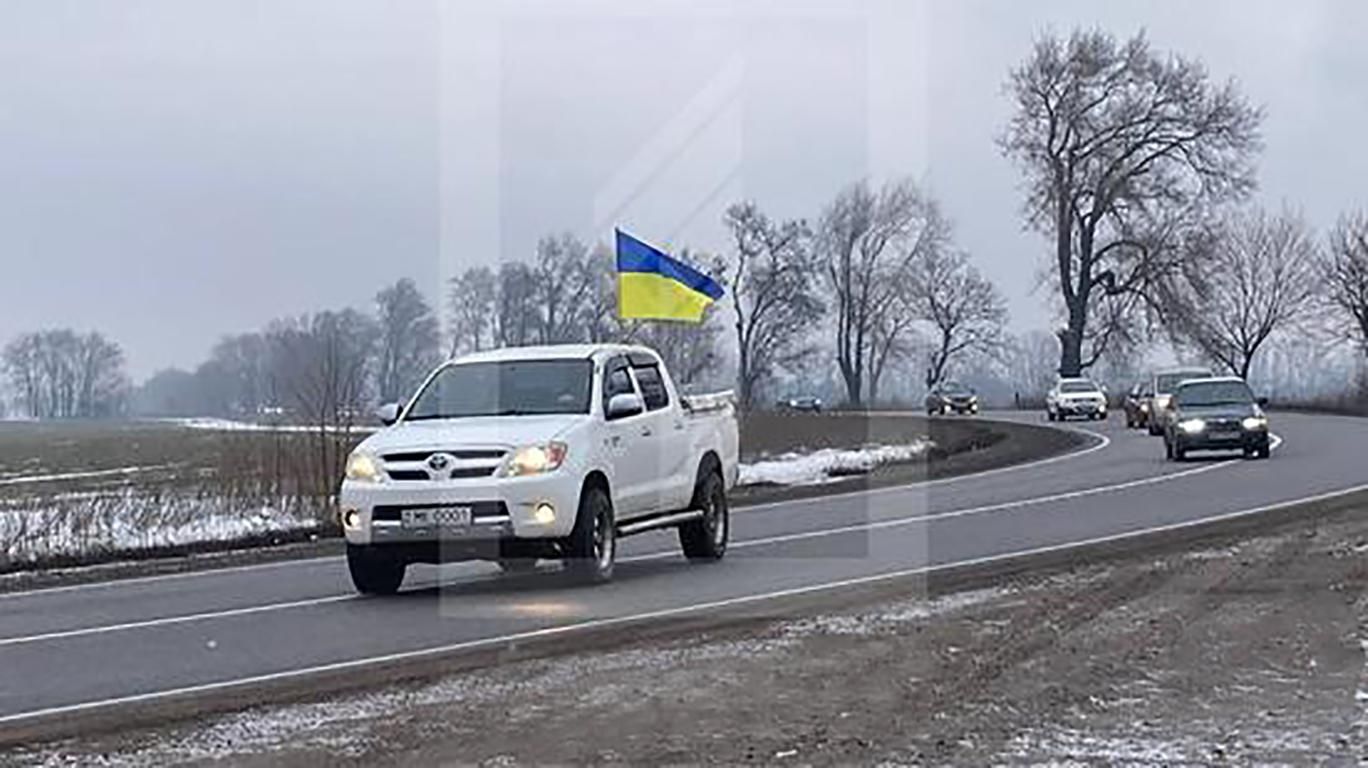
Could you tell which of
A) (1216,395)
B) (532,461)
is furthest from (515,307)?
(532,461)

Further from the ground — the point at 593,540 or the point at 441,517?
the point at 441,517

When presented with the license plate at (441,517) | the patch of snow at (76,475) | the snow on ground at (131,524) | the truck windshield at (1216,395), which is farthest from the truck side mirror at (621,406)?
the patch of snow at (76,475)

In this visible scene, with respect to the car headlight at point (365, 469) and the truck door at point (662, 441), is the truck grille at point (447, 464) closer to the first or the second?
the car headlight at point (365, 469)

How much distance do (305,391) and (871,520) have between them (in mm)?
8454

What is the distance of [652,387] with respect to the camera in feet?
55.8

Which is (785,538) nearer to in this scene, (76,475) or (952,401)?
(76,475)

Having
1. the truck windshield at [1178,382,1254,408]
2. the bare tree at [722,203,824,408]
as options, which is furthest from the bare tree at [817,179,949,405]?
the truck windshield at [1178,382,1254,408]

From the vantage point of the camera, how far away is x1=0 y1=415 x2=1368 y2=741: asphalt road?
11.3m

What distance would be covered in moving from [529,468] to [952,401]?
73474mm

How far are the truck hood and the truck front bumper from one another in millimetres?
315

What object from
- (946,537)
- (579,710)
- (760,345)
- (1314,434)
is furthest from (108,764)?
(760,345)

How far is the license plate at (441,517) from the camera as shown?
1442 cm

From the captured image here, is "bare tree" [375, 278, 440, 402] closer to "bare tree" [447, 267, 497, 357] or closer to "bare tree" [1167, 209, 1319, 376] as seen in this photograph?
"bare tree" [447, 267, 497, 357]

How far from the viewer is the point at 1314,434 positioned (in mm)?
47250
